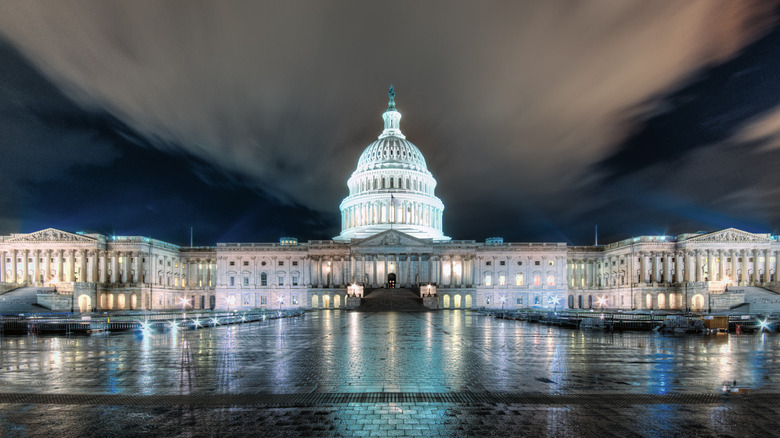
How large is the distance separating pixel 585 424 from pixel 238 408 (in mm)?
8054

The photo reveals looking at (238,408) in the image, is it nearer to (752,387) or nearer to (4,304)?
(752,387)

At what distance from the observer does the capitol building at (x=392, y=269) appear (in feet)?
342

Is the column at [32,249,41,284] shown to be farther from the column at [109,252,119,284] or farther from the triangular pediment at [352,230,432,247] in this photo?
the triangular pediment at [352,230,432,247]

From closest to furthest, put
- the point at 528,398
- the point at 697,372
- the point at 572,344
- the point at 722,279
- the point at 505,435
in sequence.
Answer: the point at 505,435, the point at 528,398, the point at 697,372, the point at 572,344, the point at 722,279

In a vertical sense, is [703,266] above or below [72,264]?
below

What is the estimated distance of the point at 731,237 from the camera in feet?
349

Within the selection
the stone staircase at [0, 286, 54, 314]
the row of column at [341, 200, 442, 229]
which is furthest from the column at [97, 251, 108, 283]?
the row of column at [341, 200, 442, 229]

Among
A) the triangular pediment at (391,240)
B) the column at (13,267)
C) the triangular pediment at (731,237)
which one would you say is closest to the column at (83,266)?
the column at (13,267)

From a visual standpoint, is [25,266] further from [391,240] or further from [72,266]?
[391,240]

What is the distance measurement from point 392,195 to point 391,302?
45.8 metres

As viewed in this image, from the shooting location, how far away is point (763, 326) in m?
45.3

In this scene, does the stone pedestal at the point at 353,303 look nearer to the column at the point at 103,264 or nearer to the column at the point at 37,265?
the column at the point at 103,264

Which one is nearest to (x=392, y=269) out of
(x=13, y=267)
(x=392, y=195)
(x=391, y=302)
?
(x=392, y=195)

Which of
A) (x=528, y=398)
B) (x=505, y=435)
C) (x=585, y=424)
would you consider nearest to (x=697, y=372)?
(x=528, y=398)
